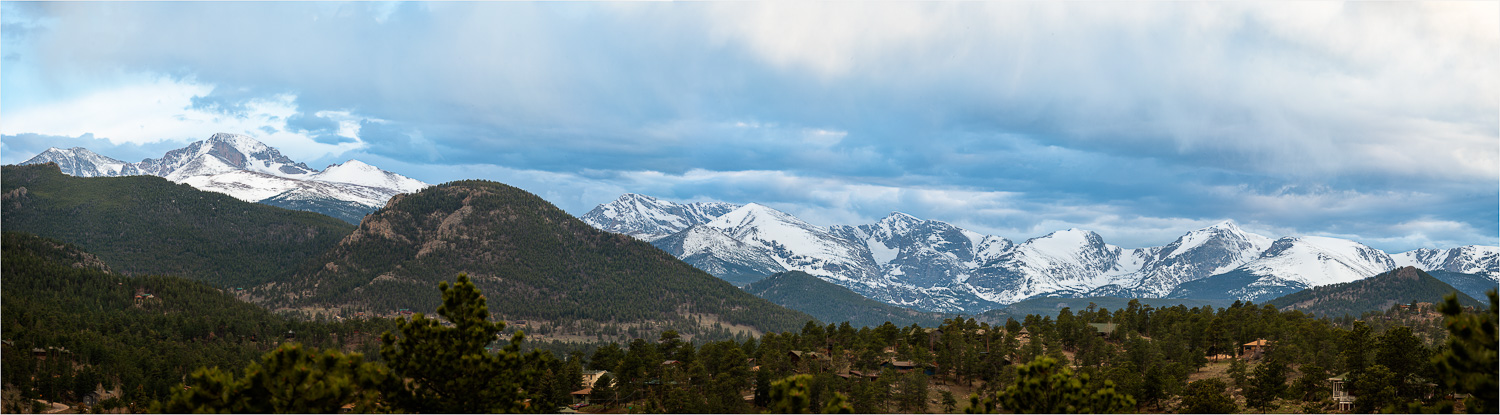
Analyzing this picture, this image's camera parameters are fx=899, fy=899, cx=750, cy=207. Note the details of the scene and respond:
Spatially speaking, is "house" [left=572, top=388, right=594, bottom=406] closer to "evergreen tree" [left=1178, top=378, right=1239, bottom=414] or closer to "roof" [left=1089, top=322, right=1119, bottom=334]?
"evergreen tree" [left=1178, top=378, right=1239, bottom=414]

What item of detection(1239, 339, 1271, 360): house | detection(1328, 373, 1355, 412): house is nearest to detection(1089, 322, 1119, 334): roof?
detection(1239, 339, 1271, 360): house

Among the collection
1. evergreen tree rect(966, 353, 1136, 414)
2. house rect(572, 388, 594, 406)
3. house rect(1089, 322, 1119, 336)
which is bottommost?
house rect(572, 388, 594, 406)

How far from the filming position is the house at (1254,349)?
135 m

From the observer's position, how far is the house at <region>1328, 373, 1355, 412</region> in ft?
306

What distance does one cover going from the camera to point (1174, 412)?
99.8m

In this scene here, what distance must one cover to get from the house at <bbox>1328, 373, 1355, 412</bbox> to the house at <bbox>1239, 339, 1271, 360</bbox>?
109 feet

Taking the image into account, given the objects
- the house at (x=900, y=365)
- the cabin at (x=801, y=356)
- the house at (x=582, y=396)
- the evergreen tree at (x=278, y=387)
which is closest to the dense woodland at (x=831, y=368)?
the evergreen tree at (x=278, y=387)

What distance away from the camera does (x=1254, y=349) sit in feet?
470

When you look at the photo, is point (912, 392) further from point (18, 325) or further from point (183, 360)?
point (18, 325)

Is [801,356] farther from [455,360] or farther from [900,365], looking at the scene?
[455,360]

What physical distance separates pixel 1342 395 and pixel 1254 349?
51782mm

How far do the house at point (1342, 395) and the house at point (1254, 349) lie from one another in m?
33.2

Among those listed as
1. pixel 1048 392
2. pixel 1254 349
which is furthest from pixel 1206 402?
pixel 1254 349

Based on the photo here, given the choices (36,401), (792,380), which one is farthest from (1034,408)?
(36,401)
